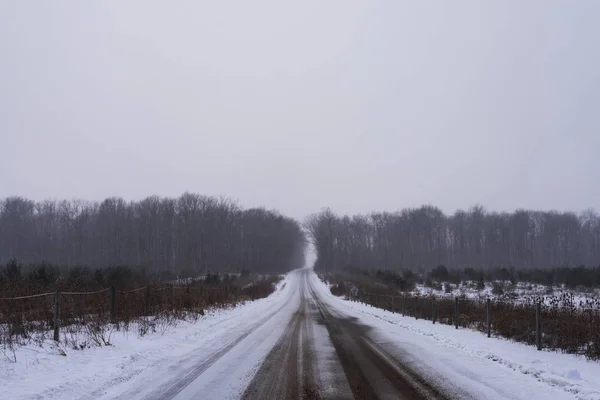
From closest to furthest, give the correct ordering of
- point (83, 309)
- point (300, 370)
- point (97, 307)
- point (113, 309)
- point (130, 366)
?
point (300, 370)
point (130, 366)
point (83, 309)
point (113, 309)
point (97, 307)

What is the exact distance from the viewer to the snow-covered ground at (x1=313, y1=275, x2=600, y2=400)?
769 cm

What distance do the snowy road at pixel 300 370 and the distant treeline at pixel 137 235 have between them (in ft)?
274

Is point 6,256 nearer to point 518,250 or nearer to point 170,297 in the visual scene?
point 170,297

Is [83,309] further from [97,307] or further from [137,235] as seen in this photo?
[137,235]

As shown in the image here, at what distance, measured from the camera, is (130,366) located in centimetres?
970

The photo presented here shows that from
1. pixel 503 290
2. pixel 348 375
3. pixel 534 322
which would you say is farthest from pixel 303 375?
pixel 503 290

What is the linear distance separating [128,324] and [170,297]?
5.39m

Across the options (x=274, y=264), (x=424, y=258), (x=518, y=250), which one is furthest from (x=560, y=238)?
(x=274, y=264)

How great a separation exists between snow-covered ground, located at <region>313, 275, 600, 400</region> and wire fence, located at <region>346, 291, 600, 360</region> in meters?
0.56

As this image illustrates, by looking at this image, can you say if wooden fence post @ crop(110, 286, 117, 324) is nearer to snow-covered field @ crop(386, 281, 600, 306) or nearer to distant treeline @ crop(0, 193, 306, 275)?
snow-covered field @ crop(386, 281, 600, 306)

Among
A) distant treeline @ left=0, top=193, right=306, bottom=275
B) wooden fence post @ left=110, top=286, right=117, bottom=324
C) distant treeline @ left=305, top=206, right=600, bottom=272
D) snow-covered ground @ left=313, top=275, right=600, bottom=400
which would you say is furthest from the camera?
distant treeline @ left=305, top=206, right=600, bottom=272

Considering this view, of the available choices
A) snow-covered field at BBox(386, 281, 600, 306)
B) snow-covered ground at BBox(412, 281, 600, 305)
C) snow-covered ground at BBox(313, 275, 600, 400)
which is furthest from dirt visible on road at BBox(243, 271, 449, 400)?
snow-covered ground at BBox(412, 281, 600, 305)

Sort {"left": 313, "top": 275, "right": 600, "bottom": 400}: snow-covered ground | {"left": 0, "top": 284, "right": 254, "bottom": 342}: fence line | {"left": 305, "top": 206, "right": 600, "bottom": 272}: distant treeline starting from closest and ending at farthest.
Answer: {"left": 313, "top": 275, "right": 600, "bottom": 400}: snow-covered ground, {"left": 0, "top": 284, "right": 254, "bottom": 342}: fence line, {"left": 305, "top": 206, "right": 600, "bottom": 272}: distant treeline

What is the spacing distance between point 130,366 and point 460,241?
119 m
